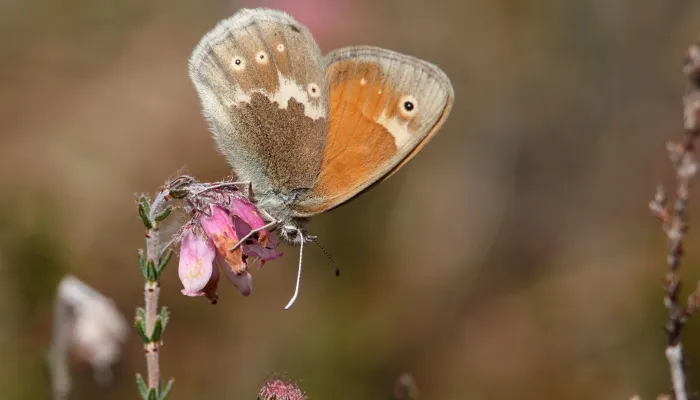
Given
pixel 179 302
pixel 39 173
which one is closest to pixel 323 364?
pixel 179 302

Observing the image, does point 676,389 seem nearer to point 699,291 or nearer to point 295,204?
point 699,291

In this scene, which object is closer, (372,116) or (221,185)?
(221,185)

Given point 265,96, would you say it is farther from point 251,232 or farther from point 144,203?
point 144,203

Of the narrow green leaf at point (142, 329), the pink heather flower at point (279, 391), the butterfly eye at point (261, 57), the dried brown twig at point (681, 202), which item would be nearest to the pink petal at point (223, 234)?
the pink heather flower at point (279, 391)

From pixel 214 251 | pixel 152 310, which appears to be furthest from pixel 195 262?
pixel 152 310

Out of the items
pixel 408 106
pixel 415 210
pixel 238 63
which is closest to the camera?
pixel 408 106

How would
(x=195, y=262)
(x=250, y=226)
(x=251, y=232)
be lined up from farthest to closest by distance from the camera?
(x=250, y=226) < (x=251, y=232) < (x=195, y=262)

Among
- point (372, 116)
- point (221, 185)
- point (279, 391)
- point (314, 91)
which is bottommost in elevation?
point (279, 391)
